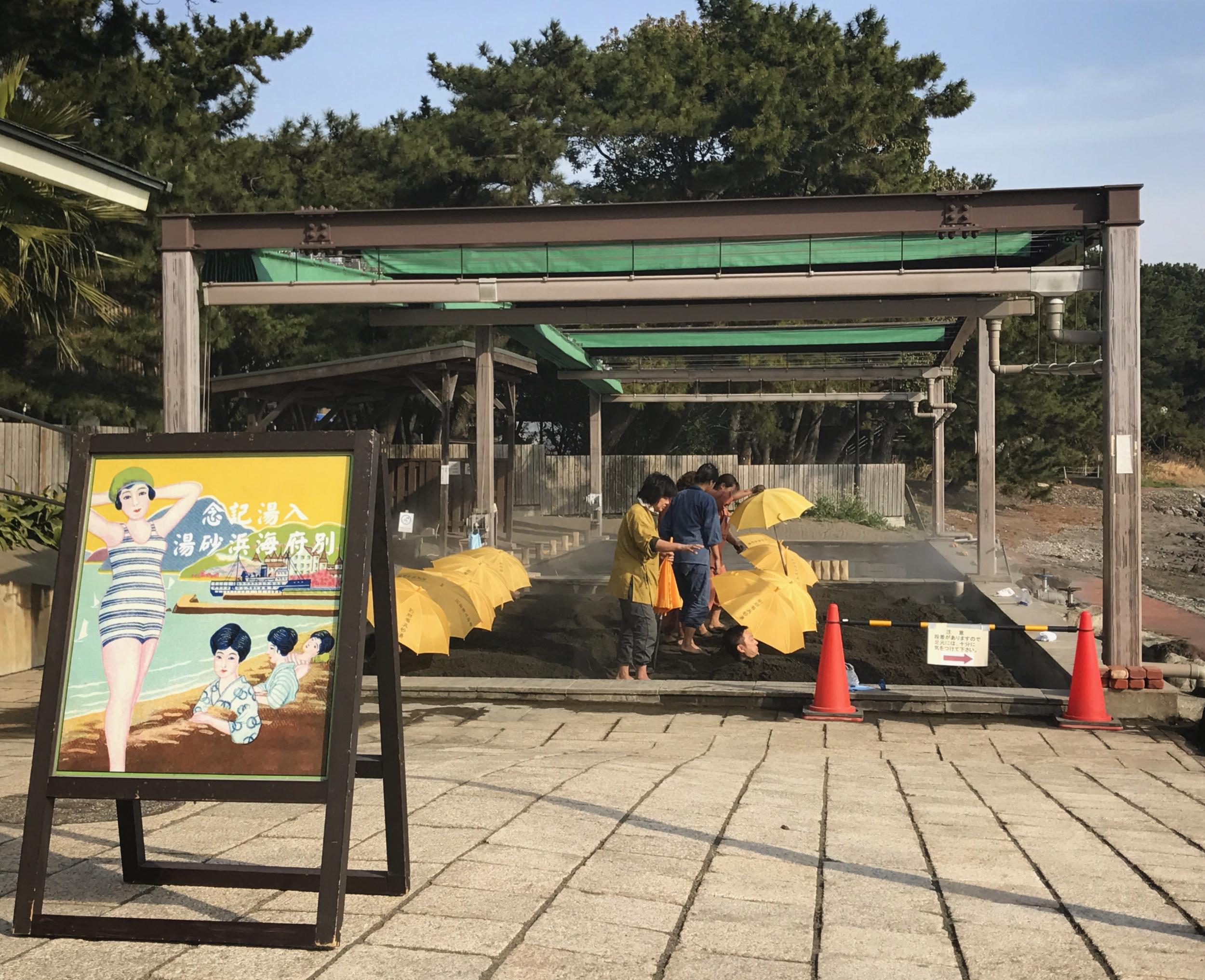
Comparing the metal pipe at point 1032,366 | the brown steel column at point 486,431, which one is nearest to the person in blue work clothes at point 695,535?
the metal pipe at point 1032,366

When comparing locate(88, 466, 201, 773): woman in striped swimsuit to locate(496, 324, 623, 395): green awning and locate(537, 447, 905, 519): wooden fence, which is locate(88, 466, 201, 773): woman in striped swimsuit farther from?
locate(537, 447, 905, 519): wooden fence

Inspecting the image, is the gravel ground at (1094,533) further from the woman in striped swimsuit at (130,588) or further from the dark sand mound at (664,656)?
the woman in striped swimsuit at (130,588)

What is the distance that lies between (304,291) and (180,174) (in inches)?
326

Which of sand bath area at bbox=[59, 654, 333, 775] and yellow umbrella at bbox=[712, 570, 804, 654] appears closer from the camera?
sand bath area at bbox=[59, 654, 333, 775]

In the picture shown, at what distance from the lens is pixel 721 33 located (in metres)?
38.7

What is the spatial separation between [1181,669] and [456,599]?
19.9 ft

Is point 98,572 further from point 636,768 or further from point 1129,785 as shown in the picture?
point 1129,785

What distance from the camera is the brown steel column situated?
1568cm

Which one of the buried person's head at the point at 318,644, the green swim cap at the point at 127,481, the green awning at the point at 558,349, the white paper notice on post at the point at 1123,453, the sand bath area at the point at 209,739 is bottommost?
the sand bath area at the point at 209,739

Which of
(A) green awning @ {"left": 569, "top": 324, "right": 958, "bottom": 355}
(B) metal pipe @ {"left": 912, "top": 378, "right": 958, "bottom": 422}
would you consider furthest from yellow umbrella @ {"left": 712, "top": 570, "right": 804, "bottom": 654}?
(B) metal pipe @ {"left": 912, "top": 378, "right": 958, "bottom": 422}

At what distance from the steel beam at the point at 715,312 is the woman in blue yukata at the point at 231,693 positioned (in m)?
10.7

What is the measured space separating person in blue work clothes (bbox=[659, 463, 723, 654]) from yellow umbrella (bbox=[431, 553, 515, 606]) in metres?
2.00

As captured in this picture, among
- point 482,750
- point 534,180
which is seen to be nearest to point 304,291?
point 482,750

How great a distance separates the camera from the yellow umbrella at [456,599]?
1098 centimetres
